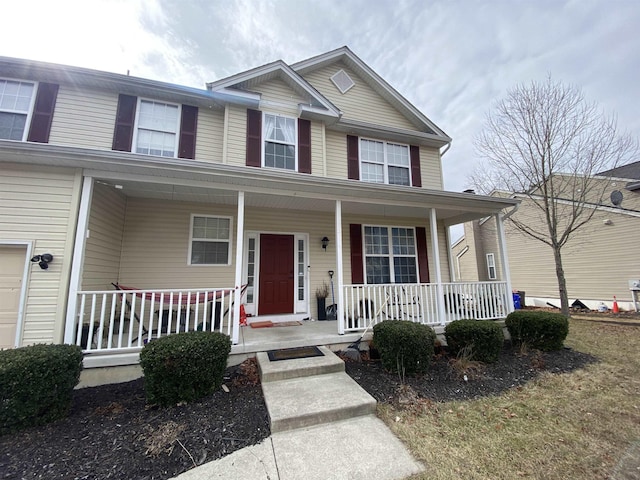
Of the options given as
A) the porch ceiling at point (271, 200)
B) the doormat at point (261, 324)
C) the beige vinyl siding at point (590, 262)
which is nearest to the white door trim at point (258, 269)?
the doormat at point (261, 324)

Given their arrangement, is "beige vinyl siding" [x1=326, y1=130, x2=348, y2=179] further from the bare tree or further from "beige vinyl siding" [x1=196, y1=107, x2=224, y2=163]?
the bare tree

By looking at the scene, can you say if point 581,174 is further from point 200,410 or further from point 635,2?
point 200,410

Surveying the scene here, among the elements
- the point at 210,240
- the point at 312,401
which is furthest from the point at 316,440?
the point at 210,240

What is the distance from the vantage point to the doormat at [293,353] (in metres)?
4.21

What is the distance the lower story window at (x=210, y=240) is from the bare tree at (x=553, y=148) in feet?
30.8

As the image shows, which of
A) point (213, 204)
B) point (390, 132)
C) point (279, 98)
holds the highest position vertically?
point (279, 98)

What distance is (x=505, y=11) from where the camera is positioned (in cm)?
672

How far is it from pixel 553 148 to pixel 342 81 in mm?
7193

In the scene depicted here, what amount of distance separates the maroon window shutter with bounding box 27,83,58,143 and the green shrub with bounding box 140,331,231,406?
554 centimetres

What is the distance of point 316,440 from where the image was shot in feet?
8.67

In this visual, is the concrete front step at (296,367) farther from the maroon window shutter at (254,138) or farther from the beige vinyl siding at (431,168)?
the beige vinyl siding at (431,168)

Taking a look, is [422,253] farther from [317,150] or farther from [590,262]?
[590,262]

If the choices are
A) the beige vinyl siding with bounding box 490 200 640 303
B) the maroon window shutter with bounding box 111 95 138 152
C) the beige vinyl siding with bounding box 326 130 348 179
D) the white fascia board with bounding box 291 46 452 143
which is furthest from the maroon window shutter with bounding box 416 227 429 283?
the maroon window shutter with bounding box 111 95 138 152

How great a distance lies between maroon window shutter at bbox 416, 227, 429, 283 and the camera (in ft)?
25.2
